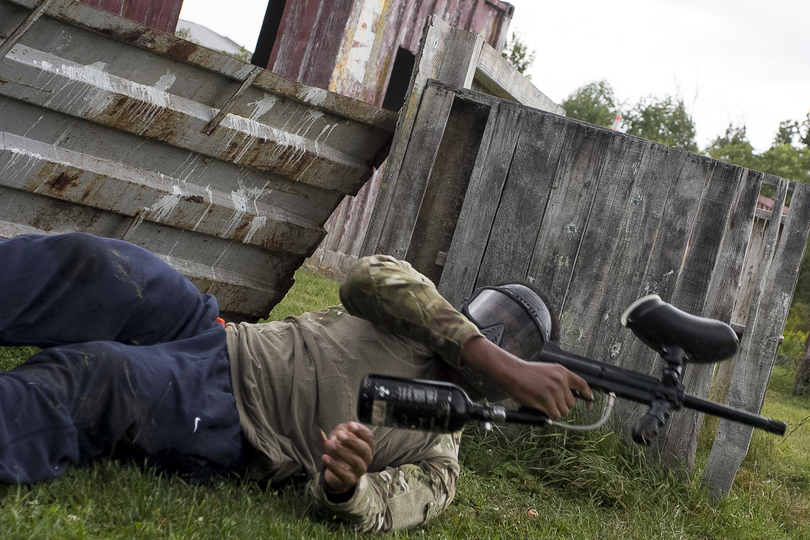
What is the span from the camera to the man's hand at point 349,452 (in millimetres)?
2061

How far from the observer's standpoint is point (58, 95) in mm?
3209

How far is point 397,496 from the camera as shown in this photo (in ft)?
7.95

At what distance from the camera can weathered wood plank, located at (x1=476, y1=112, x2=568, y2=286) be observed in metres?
3.91

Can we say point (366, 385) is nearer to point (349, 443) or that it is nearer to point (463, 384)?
point (349, 443)

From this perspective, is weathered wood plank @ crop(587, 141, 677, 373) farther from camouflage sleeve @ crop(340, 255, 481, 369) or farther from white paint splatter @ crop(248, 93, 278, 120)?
white paint splatter @ crop(248, 93, 278, 120)

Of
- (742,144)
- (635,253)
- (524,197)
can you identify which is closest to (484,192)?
(524,197)

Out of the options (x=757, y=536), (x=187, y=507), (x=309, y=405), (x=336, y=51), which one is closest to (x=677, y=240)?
(x=757, y=536)

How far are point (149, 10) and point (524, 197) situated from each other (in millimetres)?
2936

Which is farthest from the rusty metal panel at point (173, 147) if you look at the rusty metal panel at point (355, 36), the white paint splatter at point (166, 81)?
the rusty metal panel at point (355, 36)

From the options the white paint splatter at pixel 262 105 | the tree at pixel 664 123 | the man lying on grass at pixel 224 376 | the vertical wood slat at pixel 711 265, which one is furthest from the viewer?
the tree at pixel 664 123

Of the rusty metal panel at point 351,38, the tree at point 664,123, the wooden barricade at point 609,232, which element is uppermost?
the tree at point 664,123

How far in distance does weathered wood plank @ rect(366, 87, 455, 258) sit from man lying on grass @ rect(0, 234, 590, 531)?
1.34 meters

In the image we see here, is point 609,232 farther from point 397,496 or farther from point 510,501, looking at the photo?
point 397,496

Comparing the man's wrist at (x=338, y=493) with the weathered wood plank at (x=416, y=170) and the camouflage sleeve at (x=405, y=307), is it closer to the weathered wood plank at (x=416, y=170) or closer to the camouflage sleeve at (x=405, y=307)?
the camouflage sleeve at (x=405, y=307)
